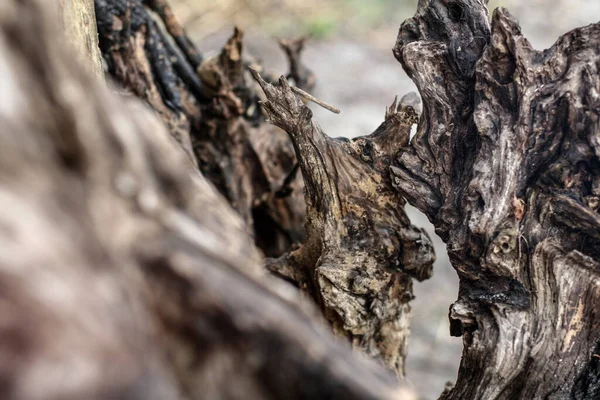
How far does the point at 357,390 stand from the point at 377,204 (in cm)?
65

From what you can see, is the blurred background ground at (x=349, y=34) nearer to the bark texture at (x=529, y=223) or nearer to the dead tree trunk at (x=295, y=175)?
the dead tree trunk at (x=295, y=175)

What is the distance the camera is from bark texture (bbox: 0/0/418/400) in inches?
17.2

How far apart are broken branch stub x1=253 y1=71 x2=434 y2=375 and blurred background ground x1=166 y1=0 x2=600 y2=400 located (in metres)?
2.08

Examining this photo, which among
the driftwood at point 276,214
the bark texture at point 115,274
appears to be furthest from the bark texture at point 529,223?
the bark texture at point 115,274

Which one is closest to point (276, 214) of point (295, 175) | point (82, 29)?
point (295, 175)

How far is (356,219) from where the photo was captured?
3.81ft

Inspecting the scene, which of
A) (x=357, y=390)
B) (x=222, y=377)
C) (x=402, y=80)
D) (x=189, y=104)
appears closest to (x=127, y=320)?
(x=222, y=377)

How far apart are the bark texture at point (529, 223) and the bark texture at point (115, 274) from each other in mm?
464

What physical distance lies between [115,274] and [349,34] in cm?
474

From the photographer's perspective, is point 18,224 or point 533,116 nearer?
point 18,224

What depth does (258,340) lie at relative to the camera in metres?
0.53

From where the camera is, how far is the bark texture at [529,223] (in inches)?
36.6

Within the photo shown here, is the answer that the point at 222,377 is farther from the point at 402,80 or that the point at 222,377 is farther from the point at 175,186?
the point at 402,80

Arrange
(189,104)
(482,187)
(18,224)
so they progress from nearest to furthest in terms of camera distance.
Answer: (18,224), (482,187), (189,104)
